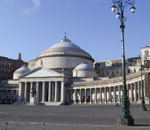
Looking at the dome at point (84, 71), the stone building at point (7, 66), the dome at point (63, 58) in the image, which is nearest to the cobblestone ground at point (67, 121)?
the dome at point (84, 71)

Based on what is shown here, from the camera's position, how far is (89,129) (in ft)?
45.8

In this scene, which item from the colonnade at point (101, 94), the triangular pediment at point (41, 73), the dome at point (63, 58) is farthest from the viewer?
the dome at point (63, 58)

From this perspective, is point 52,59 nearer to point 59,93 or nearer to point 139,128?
point 59,93

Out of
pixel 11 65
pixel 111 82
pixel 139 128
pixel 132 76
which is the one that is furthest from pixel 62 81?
pixel 139 128

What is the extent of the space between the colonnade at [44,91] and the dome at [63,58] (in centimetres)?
1291

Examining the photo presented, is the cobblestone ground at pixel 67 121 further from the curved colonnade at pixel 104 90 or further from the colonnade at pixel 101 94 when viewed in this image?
the colonnade at pixel 101 94

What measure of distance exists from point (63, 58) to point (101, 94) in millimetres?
31588

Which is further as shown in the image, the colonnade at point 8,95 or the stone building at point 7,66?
the stone building at point 7,66

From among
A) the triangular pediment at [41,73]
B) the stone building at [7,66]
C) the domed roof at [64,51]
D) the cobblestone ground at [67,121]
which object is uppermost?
the domed roof at [64,51]

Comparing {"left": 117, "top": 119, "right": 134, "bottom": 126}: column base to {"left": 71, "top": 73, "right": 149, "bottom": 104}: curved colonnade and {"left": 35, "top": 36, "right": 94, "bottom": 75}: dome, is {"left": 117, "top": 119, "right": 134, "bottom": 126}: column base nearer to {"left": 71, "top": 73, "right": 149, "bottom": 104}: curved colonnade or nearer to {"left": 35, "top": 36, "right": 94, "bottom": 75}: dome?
{"left": 71, "top": 73, "right": 149, "bottom": 104}: curved colonnade

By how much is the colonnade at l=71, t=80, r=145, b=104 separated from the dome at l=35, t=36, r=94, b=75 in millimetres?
17039

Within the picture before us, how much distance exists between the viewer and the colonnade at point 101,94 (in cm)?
6262

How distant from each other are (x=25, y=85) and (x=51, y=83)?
32.8 feet

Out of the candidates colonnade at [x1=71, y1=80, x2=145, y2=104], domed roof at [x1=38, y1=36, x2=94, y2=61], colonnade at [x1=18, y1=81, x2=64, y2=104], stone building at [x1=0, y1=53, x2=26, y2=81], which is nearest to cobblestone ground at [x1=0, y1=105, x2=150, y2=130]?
colonnade at [x1=71, y1=80, x2=145, y2=104]
